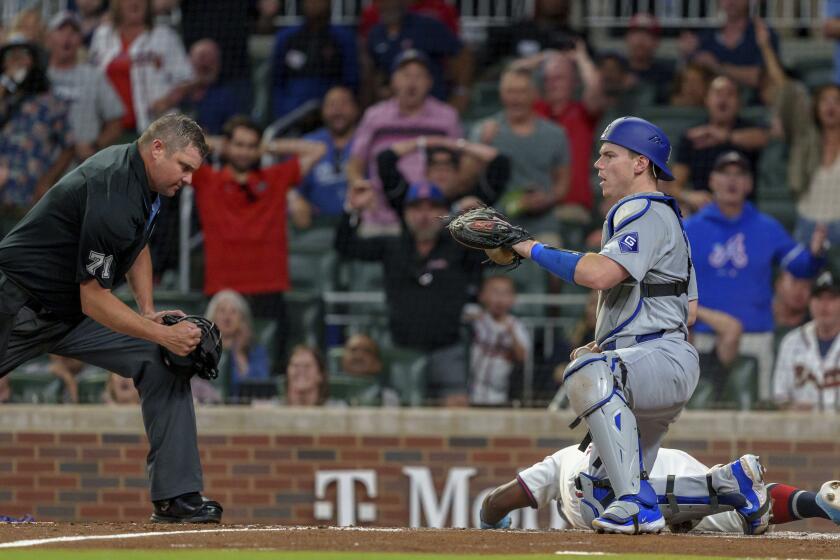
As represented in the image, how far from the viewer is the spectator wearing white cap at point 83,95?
1174 centimetres

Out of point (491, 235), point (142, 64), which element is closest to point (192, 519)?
point (491, 235)

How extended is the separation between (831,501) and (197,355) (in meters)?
2.75

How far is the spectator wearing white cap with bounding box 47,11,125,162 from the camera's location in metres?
11.7

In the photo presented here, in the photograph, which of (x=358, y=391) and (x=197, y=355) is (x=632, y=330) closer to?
(x=197, y=355)

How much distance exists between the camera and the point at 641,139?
617cm

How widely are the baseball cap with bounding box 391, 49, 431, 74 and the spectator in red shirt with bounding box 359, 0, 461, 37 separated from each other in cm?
59

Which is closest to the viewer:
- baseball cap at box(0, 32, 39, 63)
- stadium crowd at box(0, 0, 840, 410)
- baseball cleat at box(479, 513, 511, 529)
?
baseball cleat at box(479, 513, 511, 529)

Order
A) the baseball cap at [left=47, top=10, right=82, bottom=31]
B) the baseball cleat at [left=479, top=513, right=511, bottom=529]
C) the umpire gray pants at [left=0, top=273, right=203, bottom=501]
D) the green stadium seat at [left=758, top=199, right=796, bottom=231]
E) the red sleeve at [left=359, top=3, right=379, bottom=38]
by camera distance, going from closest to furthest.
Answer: the umpire gray pants at [left=0, top=273, right=203, bottom=501], the baseball cleat at [left=479, top=513, right=511, bottom=529], the green stadium seat at [left=758, top=199, right=796, bottom=231], the baseball cap at [left=47, top=10, right=82, bottom=31], the red sleeve at [left=359, top=3, right=379, bottom=38]

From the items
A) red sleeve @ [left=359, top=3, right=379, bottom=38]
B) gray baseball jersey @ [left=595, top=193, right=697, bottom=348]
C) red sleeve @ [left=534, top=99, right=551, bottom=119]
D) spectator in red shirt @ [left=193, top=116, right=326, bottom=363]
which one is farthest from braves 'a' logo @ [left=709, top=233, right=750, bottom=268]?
gray baseball jersey @ [left=595, top=193, right=697, bottom=348]

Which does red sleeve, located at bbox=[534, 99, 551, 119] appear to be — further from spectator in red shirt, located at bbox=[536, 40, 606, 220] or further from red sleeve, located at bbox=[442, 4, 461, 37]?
red sleeve, located at bbox=[442, 4, 461, 37]

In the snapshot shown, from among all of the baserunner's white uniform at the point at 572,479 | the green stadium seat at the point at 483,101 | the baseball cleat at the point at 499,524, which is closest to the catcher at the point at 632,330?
the baserunner's white uniform at the point at 572,479

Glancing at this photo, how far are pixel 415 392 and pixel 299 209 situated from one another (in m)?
1.81

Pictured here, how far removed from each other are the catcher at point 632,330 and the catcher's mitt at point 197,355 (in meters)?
1.27

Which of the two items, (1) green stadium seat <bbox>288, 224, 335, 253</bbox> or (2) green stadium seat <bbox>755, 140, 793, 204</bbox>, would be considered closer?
(2) green stadium seat <bbox>755, 140, 793, 204</bbox>
